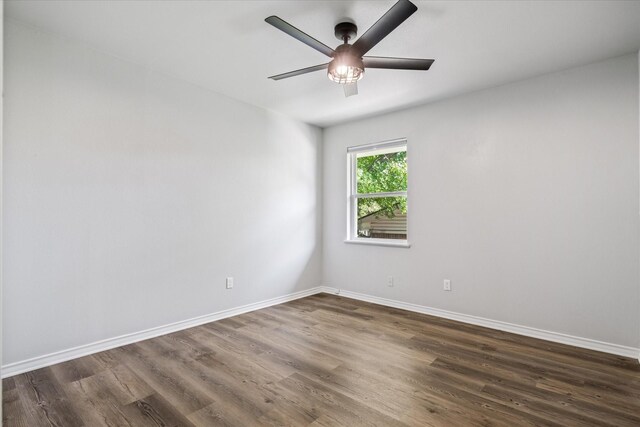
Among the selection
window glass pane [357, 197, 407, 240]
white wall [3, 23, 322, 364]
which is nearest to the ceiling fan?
white wall [3, 23, 322, 364]

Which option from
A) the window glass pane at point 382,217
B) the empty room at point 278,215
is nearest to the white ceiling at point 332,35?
the empty room at point 278,215

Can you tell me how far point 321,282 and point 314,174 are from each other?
1.56 metres

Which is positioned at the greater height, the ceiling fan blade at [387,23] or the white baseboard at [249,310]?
the ceiling fan blade at [387,23]

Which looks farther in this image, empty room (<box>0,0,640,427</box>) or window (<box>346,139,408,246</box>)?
window (<box>346,139,408,246</box>)

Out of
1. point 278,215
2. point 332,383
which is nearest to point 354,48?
point 332,383

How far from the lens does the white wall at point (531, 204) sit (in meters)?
2.67

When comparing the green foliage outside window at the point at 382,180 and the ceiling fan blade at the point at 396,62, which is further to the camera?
the green foliage outside window at the point at 382,180

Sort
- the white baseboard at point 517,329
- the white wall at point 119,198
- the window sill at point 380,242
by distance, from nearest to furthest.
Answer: the white wall at point 119,198, the white baseboard at point 517,329, the window sill at point 380,242

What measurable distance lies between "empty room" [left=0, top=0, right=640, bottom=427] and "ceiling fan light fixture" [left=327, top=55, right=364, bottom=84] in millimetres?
18

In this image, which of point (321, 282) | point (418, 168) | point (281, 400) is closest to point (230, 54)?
point (418, 168)

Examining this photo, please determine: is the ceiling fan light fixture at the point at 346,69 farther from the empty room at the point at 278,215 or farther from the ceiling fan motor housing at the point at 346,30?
the ceiling fan motor housing at the point at 346,30

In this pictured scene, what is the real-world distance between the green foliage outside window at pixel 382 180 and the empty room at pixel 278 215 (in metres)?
0.08

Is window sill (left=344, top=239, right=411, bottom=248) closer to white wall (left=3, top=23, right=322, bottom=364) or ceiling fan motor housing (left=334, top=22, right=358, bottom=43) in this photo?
white wall (left=3, top=23, right=322, bottom=364)

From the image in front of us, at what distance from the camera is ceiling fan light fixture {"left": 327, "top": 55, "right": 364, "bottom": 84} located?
6.92ft
